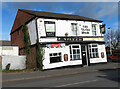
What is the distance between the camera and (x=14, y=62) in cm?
1770

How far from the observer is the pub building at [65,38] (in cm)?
1708

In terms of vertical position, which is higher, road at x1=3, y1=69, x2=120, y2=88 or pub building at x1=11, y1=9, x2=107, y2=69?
pub building at x1=11, y1=9, x2=107, y2=69

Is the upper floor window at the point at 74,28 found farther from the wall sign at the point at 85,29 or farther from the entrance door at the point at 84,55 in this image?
the entrance door at the point at 84,55

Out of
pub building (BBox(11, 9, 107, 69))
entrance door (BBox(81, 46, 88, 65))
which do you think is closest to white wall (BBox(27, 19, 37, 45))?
pub building (BBox(11, 9, 107, 69))

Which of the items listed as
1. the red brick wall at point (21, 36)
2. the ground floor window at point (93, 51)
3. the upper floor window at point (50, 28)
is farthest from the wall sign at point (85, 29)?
the red brick wall at point (21, 36)

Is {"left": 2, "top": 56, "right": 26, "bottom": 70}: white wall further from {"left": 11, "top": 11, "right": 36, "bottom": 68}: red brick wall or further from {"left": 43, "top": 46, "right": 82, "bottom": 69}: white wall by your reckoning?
{"left": 43, "top": 46, "right": 82, "bottom": 69}: white wall

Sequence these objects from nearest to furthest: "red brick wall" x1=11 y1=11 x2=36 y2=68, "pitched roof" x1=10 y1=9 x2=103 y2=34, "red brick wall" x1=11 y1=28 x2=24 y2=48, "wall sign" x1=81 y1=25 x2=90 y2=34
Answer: "red brick wall" x1=11 y1=11 x2=36 y2=68
"pitched roof" x1=10 y1=9 x2=103 y2=34
"wall sign" x1=81 y1=25 x2=90 y2=34
"red brick wall" x1=11 y1=28 x2=24 y2=48

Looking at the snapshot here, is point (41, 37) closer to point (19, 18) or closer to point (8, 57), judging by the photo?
point (8, 57)

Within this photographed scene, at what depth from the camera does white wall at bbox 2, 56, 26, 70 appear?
17.3 meters

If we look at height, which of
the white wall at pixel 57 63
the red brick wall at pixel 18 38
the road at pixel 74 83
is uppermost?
the red brick wall at pixel 18 38

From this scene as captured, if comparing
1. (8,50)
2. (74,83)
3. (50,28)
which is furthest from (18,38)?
(74,83)

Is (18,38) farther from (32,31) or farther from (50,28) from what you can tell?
(50,28)

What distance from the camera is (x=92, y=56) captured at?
2038cm

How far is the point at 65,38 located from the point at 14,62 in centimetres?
752
